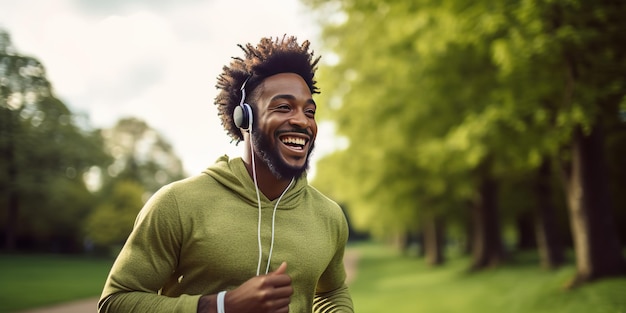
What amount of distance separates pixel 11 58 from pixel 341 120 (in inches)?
462

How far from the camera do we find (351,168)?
18.3 metres

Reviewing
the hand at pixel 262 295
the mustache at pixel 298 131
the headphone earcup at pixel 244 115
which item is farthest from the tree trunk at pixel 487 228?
the hand at pixel 262 295

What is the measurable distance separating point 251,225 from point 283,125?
0.48 meters

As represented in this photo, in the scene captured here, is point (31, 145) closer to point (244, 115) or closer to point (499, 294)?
point (244, 115)

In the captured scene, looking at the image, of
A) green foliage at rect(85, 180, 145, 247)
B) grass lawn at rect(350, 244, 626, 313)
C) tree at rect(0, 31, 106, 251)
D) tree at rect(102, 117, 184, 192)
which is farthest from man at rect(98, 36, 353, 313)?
tree at rect(102, 117, 184, 192)

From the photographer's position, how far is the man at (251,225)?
189 centimetres

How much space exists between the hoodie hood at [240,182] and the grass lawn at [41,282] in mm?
12276

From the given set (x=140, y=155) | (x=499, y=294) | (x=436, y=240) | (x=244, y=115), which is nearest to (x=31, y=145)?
(x=244, y=115)

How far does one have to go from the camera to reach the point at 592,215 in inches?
366

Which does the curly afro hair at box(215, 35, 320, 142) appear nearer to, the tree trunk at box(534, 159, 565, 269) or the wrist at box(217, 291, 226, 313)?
the wrist at box(217, 291, 226, 313)

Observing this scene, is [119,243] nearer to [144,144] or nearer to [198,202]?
[144,144]

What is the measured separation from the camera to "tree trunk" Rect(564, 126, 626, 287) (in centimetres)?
920

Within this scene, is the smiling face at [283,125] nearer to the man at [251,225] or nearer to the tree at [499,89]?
the man at [251,225]

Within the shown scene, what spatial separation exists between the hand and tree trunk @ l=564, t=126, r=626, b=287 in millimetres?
9217
